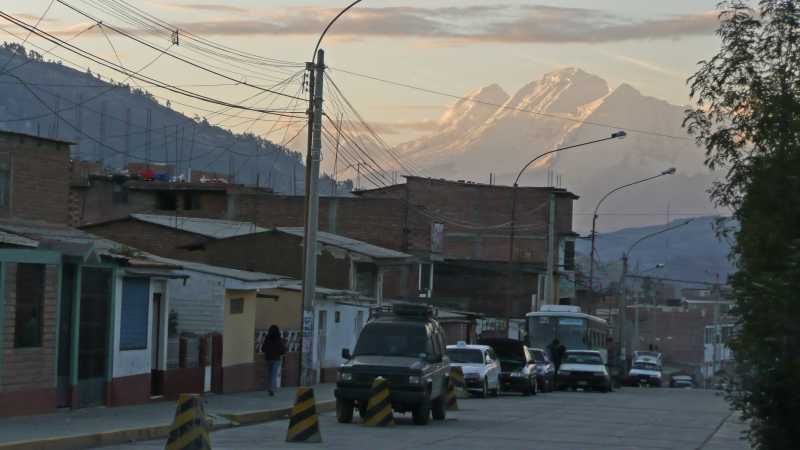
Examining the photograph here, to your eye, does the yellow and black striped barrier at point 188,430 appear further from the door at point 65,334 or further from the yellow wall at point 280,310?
the yellow wall at point 280,310

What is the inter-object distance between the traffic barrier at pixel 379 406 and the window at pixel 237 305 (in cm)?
1102

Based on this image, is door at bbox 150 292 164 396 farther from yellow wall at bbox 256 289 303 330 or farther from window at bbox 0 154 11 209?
yellow wall at bbox 256 289 303 330

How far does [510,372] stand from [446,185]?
4965 centimetres

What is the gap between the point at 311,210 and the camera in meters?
33.7

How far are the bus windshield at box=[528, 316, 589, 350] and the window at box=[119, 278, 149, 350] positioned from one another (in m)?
31.6

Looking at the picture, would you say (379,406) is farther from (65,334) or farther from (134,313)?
(134,313)

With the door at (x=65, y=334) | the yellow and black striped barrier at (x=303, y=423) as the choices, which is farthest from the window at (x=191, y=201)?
the yellow and black striped barrier at (x=303, y=423)

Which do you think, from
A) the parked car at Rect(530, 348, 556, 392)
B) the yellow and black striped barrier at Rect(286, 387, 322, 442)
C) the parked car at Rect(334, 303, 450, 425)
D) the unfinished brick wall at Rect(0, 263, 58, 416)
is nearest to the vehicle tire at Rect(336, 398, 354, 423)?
the parked car at Rect(334, 303, 450, 425)

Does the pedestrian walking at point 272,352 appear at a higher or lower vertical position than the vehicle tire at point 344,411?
higher

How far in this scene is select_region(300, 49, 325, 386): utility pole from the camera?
1323 inches

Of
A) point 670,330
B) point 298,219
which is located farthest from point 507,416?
point 670,330

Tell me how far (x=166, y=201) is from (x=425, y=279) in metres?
16.3

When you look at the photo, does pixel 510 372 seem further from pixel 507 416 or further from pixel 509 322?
pixel 509 322

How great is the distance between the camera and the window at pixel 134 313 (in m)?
30.1
